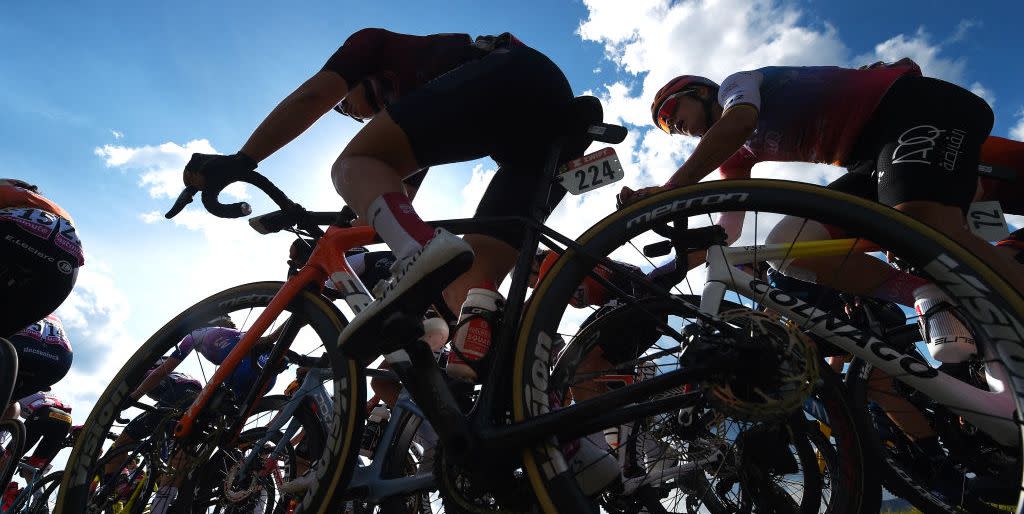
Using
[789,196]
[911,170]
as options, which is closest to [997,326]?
[789,196]

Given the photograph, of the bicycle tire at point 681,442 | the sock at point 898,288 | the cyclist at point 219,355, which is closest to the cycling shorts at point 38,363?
the cyclist at point 219,355

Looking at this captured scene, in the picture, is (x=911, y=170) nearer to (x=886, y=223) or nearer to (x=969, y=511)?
(x=886, y=223)

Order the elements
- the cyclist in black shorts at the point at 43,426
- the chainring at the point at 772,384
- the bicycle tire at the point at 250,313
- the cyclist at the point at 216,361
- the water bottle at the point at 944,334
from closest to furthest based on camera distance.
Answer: the chainring at the point at 772,384 < the bicycle tire at the point at 250,313 < the water bottle at the point at 944,334 < the cyclist at the point at 216,361 < the cyclist in black shorts at the point at 43,426

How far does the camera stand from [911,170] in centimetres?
221

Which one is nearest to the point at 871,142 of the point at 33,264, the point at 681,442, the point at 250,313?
the point at 681,442

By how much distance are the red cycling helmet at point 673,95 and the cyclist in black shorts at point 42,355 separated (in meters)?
5.33

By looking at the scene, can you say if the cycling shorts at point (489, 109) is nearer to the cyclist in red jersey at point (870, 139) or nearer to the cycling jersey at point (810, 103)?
the cyclist in red jersey at point (870, 139)

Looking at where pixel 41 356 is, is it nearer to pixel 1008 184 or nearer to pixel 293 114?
pixel 293 114

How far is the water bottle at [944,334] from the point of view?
1992 millimetres

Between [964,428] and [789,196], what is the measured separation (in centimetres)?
197

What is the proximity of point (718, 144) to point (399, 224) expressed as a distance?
5.03 ft

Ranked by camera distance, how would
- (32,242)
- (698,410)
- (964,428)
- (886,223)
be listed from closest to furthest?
1. (886,223)
2. (698,410)
3. (964,428)
4. (32,242)

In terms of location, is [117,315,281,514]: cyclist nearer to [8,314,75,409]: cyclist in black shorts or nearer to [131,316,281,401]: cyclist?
[131,316,281,401]: cyclist

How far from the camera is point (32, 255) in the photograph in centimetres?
334
